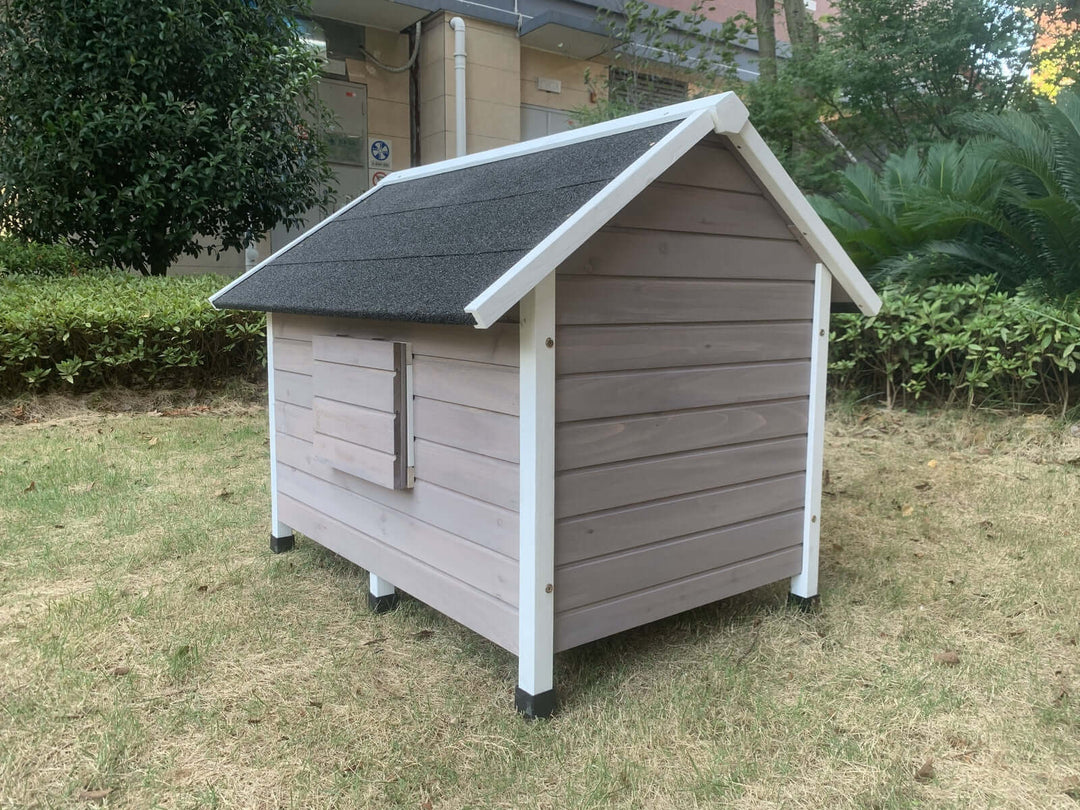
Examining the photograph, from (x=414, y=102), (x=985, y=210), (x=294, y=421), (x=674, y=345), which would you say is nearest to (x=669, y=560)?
(x=674, y=345)

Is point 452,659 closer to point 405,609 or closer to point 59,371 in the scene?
point 405,609

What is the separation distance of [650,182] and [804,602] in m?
1.61

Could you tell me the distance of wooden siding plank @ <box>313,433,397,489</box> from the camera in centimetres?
247

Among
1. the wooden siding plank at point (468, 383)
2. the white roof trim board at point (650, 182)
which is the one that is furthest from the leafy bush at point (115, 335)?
the wooden siding plank at point (468, 383)

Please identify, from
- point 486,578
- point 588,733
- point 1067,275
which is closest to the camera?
point 588,733

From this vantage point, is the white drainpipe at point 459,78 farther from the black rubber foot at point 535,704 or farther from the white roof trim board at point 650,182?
the black rubber foot at point 535,704

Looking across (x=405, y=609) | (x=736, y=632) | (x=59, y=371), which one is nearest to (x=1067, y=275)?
(x=736, y=632)

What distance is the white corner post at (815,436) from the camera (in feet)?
9.01

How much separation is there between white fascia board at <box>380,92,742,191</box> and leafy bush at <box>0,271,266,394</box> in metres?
3.33

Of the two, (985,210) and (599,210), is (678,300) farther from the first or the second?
(985,210)

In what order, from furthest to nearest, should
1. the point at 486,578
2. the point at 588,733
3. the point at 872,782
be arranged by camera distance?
the point at 486,578
the point at 588,733
the point at 872,782

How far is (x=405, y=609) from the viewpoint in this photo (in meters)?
2.86

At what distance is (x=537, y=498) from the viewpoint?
203cm

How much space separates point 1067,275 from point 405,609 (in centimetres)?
480
